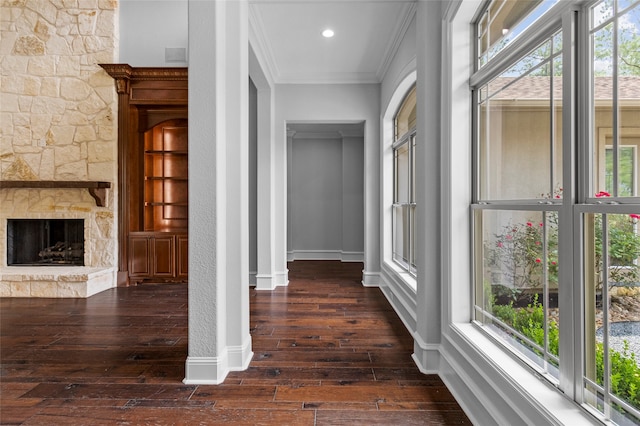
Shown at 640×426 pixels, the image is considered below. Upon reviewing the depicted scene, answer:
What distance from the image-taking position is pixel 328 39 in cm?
423

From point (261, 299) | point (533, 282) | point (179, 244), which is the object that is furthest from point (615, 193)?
point (179, 244)

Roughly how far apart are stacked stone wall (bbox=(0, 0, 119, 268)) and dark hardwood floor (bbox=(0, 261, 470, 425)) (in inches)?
62.5

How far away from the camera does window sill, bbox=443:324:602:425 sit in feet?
4.66

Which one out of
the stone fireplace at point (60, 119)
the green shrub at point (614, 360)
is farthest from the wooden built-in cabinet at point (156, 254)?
the green shrub at point (614, 360)

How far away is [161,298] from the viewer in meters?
4.76

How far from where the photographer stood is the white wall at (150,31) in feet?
18.4

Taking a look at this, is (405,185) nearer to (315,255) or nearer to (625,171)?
(625,171)

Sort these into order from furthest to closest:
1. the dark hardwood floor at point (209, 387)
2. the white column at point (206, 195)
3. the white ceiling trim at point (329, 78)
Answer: the white ceiling trim at point (329, 78) < the white column at point (206, 195) < the dark hardwood floor at point (209, 387)

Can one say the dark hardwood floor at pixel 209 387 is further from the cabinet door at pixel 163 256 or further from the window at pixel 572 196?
the cabinet door at pixel 163 256

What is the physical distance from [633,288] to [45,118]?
6.54 m

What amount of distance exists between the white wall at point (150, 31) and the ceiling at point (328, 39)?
171cm

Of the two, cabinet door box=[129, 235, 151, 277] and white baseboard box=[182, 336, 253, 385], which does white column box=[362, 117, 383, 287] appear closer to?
cabinet door box=[129, 235, 151, 277]

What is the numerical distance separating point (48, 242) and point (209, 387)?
459 cm

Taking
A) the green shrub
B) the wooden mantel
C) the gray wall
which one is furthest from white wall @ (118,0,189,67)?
the green shrub
